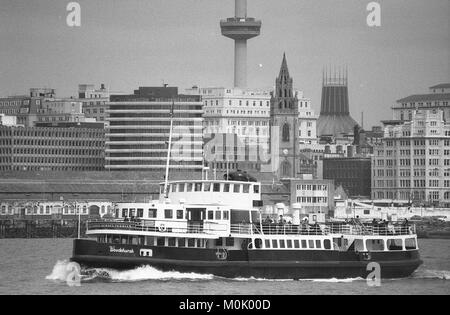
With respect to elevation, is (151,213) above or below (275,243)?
above

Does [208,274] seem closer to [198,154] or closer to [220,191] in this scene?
[220,191]

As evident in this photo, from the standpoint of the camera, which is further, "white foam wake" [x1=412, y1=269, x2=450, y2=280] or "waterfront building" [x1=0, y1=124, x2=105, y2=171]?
"waterfront building" [x1=0, y1=124, x2=105, y2=171]

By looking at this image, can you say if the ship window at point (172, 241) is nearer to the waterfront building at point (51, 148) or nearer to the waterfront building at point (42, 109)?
the waterfront building at point (51, 148)

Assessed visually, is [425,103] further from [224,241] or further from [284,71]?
[224,241]

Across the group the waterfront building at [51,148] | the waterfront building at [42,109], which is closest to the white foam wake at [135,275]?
the waterfront building at [51,148]

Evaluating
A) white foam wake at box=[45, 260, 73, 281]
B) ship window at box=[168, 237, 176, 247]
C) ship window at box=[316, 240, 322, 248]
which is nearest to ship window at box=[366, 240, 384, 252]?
ship window at box=[316, 240, 322, 248]

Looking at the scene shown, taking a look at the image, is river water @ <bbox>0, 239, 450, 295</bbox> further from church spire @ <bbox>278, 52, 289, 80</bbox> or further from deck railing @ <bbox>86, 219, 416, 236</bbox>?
church spire @ <bbox>278, 52, 289, 80</bbox>

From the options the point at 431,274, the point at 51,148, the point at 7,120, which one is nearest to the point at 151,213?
the point at 431,274
